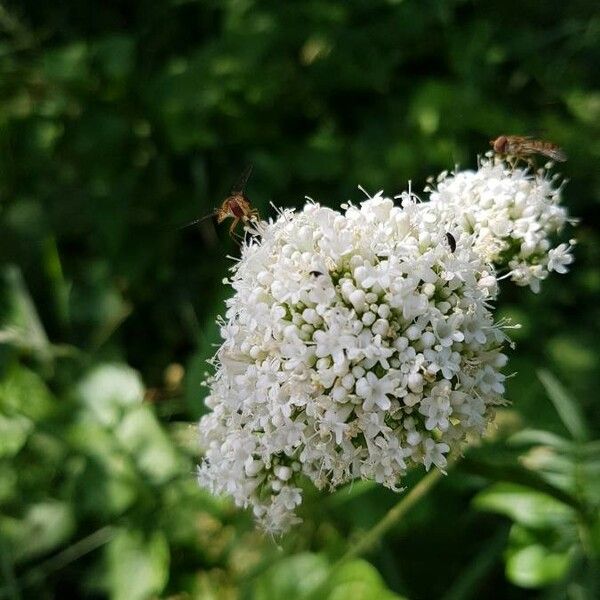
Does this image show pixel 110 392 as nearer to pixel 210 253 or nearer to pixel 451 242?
pixel 210 253

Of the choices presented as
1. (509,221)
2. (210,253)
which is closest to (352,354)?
(509,221)

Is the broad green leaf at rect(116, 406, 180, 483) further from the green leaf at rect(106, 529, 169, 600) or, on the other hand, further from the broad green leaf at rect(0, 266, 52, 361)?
the broad green leaf at rect(0, 266, 52, 361)

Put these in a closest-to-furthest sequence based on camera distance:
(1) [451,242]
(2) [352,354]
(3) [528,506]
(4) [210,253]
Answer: (2) [352,354] → (1) [451,242] → (3) [528,506] → (4) [210,253]

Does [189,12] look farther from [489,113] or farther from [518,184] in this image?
[518,184]

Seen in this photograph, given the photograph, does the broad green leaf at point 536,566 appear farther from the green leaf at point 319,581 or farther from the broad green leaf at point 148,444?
the broad green leaf at point 148,444

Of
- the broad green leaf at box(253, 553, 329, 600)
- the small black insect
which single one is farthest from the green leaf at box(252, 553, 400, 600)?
the small black insect

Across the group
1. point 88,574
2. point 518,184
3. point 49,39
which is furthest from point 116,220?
point 518,184

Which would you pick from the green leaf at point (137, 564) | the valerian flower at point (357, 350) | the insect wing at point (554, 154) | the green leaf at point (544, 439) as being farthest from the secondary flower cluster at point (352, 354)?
the green leaf at point (137, 564)
